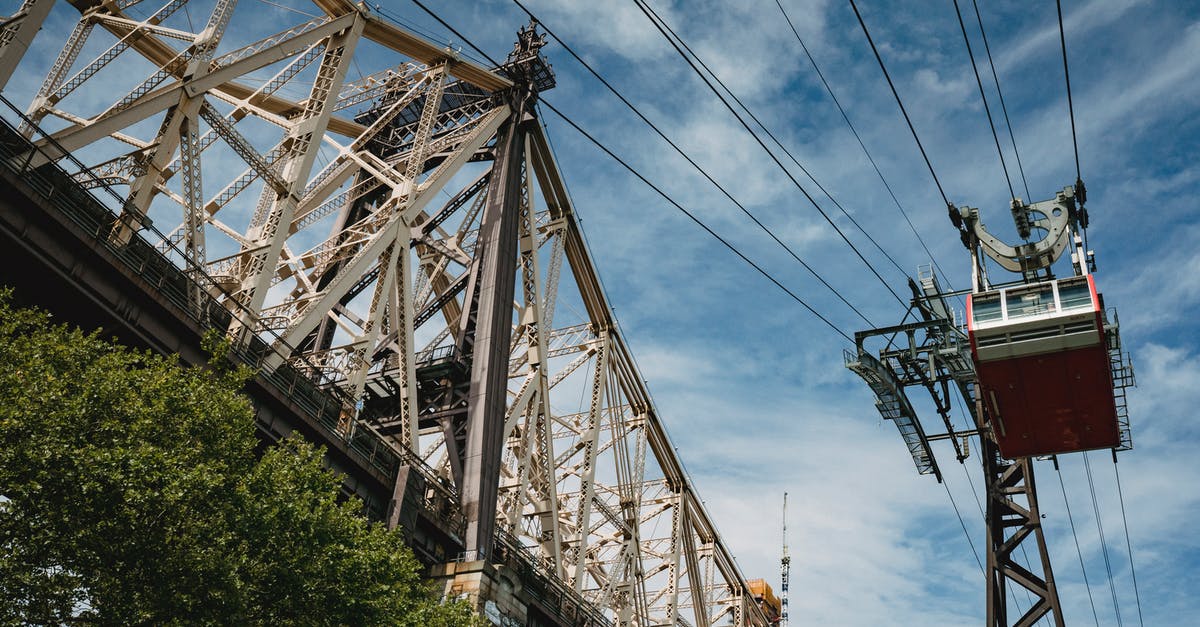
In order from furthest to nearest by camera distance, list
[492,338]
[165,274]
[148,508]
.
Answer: [492,338] < [165,274] < [148,508]

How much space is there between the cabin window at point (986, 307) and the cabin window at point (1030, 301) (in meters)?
0.28

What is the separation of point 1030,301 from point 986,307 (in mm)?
1079

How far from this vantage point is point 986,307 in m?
28.0

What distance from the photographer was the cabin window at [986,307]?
1090 inches

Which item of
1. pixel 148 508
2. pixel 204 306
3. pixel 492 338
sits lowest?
pixel 148 508

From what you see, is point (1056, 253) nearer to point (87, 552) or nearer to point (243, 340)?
point (243, 340)

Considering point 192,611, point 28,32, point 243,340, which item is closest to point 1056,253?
point 243,340

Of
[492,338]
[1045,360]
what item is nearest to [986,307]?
[1045,360]

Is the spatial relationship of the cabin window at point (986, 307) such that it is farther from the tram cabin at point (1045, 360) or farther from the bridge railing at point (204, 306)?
the bridge railing at point (204, 306)

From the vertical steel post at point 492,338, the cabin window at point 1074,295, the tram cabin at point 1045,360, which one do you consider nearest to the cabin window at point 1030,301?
the tram cabin at point 1045,360

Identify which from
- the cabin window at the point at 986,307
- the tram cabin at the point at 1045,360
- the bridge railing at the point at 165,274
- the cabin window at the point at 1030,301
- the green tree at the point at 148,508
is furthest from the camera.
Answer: the cabin window at the point at 986,307

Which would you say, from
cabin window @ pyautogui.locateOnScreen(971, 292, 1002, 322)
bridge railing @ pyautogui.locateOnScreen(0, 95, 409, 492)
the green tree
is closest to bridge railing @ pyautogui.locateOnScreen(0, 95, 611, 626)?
bridge railing @ pyautogui.locateOnScreen(0, 95, 409, 492)

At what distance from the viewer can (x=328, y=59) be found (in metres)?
34.6

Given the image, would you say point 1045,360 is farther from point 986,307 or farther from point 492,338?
point 492,338
